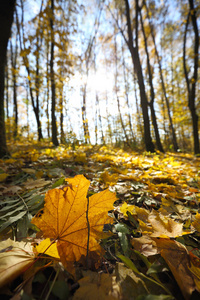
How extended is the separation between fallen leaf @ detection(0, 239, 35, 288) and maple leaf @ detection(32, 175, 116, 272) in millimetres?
78

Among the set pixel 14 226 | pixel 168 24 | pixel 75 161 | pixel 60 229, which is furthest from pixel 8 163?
pixel 168 24

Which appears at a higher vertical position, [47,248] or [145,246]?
[47,248]

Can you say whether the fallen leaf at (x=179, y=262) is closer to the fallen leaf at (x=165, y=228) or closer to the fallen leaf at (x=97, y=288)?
the fallen leaf at (x=165, y=228)

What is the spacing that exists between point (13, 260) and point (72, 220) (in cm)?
19

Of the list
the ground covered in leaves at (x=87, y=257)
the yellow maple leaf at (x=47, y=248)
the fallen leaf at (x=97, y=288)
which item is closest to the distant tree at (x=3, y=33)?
the ground covered in leaves at (x=87, y=257)

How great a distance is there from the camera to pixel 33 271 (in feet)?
1.37

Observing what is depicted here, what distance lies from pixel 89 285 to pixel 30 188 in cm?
93

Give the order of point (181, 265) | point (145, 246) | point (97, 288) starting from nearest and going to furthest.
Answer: point (97, 288) < point (181, 265) < point (145, 246)

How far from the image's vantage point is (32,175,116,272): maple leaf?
1.55ft

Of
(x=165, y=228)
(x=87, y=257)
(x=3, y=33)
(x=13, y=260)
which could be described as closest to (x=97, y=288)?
(x=87, y=257)

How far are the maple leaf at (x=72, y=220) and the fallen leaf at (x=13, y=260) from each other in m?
0.08

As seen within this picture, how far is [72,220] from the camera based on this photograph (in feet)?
1.62

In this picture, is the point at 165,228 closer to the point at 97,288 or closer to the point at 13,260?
the point at 97,288

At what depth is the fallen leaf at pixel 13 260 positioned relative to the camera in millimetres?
351
